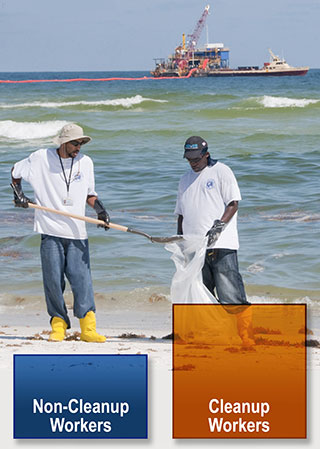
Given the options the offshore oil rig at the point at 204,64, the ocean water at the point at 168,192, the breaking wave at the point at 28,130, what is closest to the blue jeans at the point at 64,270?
the ocean water at the point at 168,192

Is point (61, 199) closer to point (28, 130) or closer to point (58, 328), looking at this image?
point (58, 328)

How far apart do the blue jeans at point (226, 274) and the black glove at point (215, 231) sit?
0.52ft

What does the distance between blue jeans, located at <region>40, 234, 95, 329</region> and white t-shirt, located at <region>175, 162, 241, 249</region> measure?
0.84 metres

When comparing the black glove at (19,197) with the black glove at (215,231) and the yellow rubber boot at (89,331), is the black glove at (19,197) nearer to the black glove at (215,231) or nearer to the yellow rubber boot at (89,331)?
the yellow rubber boot at (89,331)

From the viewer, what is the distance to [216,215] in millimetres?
5586

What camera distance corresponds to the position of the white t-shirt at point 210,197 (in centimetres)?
553

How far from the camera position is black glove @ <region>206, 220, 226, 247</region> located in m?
5.43

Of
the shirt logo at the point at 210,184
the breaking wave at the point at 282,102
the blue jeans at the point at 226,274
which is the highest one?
the breaking wave at the point at 282,102

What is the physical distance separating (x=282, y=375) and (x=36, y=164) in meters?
2.27

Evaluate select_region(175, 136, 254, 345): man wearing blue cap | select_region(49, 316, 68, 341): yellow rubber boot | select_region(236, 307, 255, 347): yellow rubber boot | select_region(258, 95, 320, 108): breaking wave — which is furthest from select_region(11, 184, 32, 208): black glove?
select_region(258, 95, 320, 108): breaking wave

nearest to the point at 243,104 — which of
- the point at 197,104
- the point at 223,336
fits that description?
the point at 197,104

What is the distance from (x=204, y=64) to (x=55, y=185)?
386 feet

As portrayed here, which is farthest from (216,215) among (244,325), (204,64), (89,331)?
(204,64)

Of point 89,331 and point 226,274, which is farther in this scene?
point 89,331
